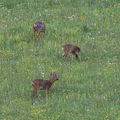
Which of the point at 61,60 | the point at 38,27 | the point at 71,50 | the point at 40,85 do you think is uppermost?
the point at 38,27

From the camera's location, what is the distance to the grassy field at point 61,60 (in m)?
12.7

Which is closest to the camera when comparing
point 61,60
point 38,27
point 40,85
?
Answer: point 40,85

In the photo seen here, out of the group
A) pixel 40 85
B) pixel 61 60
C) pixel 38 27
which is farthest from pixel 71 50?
pixel 40 85

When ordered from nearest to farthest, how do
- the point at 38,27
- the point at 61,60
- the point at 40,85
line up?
the point at 40,85 → the point at 61,60 → the point at 38,27

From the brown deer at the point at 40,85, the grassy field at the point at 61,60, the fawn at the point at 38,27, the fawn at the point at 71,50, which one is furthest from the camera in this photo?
the fawn at the point at 38,27

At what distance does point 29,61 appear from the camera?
51.9 ft

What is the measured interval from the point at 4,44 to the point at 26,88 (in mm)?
3708

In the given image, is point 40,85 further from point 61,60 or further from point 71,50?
point 71,50

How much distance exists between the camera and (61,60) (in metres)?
16.0

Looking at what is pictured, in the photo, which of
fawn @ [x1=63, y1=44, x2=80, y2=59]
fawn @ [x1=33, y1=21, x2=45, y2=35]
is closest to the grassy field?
fawn @ [x1=63, y1=44, x2=80, y2=59]

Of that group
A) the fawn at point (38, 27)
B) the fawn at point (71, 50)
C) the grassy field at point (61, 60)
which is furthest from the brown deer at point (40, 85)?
the fawn at point (38, 27)

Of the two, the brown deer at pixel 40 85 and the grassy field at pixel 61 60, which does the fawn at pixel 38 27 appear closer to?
the grassy field at pixel 61 60

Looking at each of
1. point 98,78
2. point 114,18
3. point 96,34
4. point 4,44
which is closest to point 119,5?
point 114,18

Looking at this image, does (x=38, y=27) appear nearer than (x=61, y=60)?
No
